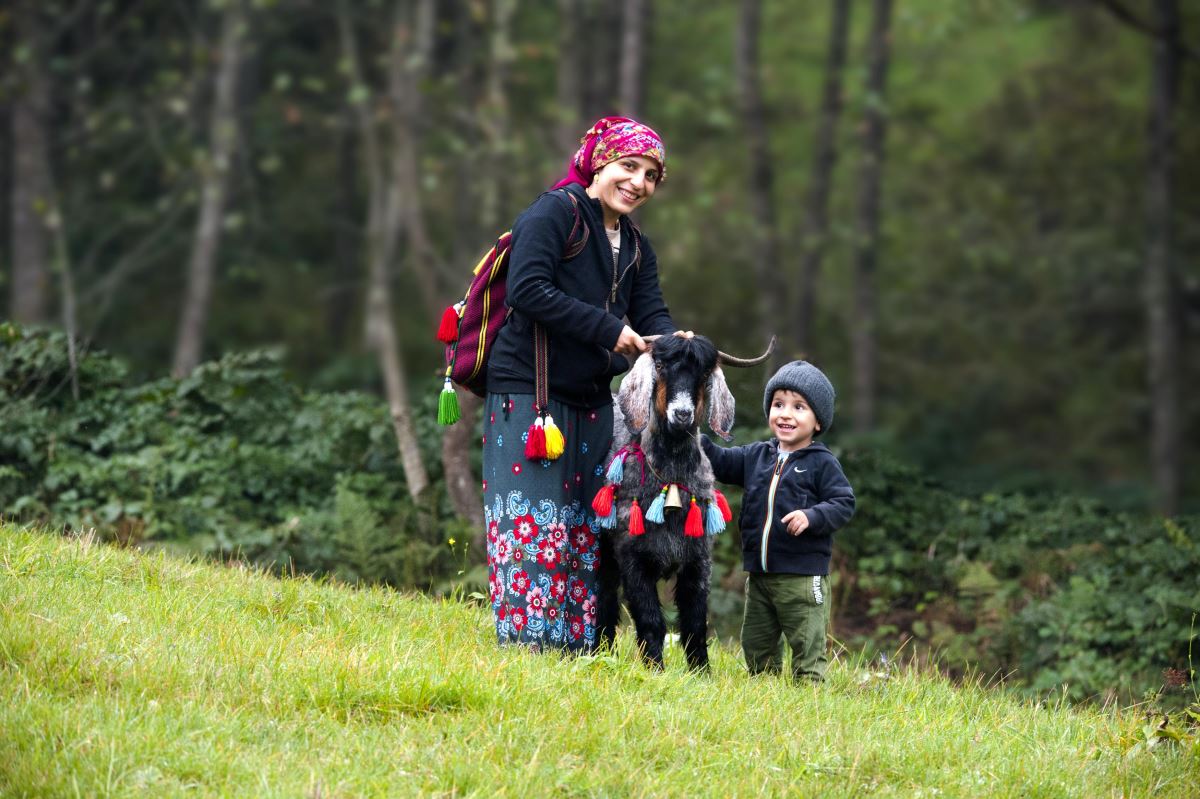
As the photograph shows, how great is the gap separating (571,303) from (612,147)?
29.7 inches

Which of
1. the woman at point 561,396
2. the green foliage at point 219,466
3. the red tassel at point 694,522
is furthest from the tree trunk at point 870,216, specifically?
the red tassel at point 694,522

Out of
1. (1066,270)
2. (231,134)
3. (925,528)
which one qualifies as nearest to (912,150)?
(1066,270)

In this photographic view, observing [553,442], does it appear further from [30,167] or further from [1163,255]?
[30,167]

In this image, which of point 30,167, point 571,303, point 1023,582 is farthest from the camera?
point 30,167

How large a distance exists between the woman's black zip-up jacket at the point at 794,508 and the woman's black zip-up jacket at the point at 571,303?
0.82 m

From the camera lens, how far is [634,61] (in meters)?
17.8

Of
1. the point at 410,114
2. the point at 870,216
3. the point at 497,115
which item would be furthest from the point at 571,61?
the point at 870,216

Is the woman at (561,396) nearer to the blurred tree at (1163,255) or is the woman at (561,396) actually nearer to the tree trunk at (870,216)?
the blurred tree at (1163,255)

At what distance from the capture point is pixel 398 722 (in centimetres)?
511

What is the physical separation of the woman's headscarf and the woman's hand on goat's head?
0.77 m

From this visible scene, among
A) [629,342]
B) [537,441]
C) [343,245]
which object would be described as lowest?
[537,441]

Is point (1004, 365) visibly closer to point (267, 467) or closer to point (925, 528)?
point (925, 528)

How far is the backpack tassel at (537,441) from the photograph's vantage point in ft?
20.1

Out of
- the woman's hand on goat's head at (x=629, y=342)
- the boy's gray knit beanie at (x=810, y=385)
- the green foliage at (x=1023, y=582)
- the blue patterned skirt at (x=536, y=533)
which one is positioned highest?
the woman's hand on goat's head at (x=629, y=342)
